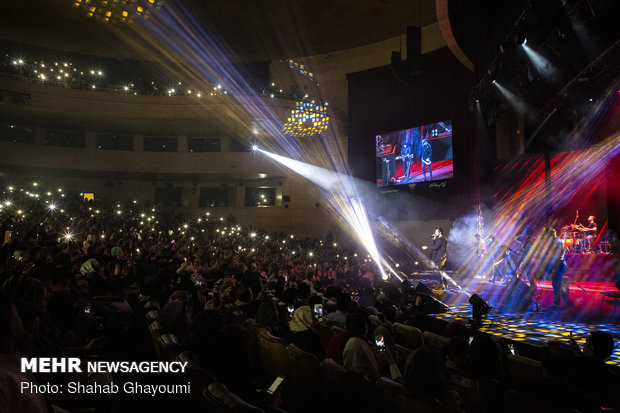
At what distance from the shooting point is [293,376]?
2.98 m

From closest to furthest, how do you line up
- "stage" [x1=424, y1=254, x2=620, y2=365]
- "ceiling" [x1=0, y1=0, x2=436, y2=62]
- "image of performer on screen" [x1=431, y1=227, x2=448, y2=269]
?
"stage" [x1=424, y1=254, x2=620, y2=365], "image of performer on screen" [x1=431, y1=227, x2=448, y2=269], "ceiling" [x1=0, y1=0, x2=436, y2=62]

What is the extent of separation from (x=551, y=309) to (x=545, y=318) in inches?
31.9

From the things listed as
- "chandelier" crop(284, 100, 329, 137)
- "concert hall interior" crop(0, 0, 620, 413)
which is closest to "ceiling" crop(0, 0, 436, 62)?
"concert hall interior" crop(0, 0, 620, 413)

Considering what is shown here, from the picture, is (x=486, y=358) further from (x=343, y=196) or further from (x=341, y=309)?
(x=343, y=196)

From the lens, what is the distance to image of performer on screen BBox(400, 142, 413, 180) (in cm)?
1520

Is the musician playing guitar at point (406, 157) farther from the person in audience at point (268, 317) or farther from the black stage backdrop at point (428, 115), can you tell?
the person in audience at point (268, 317)

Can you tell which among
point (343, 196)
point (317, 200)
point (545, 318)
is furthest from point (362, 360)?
point (317, 200)

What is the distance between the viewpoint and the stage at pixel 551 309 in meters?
5.71

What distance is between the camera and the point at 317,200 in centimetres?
2108

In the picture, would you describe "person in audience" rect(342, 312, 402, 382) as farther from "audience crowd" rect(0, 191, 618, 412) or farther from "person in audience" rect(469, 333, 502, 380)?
"person in audience" rect(469, 333, 502, 380)

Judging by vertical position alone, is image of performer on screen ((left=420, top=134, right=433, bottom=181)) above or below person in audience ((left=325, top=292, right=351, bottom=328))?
above

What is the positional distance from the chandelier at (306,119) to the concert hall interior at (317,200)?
12 centimetres

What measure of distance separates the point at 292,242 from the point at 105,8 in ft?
36.8

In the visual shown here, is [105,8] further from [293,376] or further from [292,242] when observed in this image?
[292,242]
